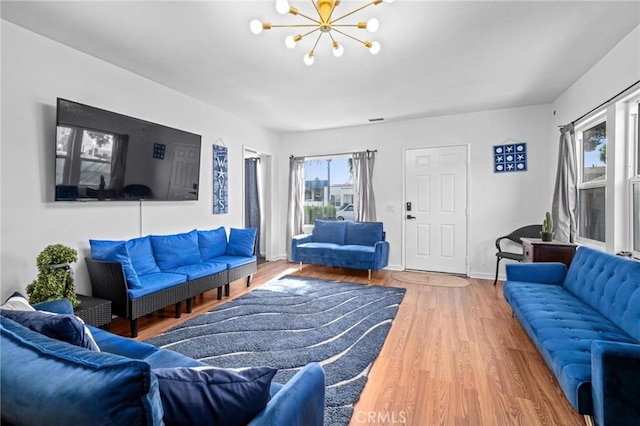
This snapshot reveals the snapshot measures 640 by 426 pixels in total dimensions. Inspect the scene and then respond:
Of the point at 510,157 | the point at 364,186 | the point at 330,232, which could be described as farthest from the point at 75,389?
the point at 510,157

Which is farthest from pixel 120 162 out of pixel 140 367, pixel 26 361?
pixel 140 367

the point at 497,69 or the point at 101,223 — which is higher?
the point at 497,69

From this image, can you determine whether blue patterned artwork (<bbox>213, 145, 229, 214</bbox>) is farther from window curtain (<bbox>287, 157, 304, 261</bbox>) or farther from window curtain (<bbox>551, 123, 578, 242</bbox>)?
window curtain (<bbox>551, 123, 578, 242</bbox>)

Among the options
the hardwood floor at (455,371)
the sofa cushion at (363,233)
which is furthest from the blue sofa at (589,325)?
the sofa cushion at (363,233)

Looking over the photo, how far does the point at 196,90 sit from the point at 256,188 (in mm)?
2692

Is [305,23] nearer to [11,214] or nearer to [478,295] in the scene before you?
[11,214]

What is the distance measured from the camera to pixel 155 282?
2854mm

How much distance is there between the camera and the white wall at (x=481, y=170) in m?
4.48

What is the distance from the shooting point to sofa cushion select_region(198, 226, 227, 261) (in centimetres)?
394

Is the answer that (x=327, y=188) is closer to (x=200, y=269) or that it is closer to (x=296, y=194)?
(x=296, y=194)

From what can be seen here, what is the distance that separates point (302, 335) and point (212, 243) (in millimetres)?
1970

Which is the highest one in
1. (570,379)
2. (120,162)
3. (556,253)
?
(120,162)

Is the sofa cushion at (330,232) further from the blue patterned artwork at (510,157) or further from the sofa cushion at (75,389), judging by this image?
the sofa cushion at (75,389)

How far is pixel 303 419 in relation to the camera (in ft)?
3.44
